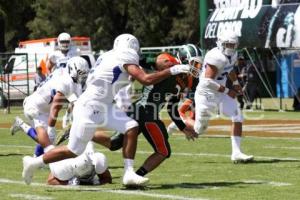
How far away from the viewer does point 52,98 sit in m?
11.3

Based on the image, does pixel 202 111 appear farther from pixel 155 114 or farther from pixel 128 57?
pixel 128 57

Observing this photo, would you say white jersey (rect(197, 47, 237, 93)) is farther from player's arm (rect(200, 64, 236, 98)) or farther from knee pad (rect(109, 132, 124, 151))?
knee pad (rect(109, 132, 124, 151))

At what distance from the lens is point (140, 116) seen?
9.34 metres

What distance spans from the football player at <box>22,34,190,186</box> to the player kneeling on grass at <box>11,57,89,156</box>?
152 centimetres

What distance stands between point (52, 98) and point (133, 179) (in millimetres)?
2898

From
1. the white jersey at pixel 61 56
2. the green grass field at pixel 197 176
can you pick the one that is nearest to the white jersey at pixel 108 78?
the green grass field at pixel 197 176

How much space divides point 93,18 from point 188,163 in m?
45.5

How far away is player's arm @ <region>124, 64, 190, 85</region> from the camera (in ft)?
27.7

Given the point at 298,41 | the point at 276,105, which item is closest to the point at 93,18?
the point at 276,105

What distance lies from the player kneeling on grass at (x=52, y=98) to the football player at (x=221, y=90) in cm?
228

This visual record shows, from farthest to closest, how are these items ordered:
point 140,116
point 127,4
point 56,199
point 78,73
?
point 127,4 < point 78,73 < point 140,116 < point 56,199

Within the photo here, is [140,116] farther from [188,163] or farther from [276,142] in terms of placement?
[276,142]

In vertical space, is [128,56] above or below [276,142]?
above

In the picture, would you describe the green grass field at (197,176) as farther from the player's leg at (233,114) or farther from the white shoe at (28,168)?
the player's leg at (233,114)
